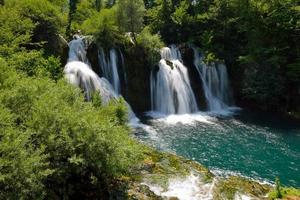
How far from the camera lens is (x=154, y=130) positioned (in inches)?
1158

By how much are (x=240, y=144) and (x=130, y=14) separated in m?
18.2

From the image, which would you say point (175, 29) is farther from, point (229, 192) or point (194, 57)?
point (229, 192)

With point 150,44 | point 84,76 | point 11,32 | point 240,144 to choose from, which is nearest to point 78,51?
point 84,76

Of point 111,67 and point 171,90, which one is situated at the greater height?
point 111,67

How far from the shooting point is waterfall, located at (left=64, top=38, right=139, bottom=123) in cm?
3059

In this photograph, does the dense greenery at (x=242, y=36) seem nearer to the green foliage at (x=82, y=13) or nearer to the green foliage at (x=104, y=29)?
the green foliage at (x=104, y=29)

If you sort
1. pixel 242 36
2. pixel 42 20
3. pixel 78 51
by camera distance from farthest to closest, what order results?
pixel 242 36 < pixel 78 51 < pixel 42 20

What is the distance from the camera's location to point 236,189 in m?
15.4

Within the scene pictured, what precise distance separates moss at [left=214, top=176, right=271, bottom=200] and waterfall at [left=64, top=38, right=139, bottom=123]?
52.6ft

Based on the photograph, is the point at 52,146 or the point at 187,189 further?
the point at 187,189

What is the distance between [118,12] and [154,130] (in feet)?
46.8

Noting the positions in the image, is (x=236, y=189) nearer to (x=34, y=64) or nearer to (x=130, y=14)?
(x=34, y=64)

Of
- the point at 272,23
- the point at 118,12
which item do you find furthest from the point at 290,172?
the point at 118,12

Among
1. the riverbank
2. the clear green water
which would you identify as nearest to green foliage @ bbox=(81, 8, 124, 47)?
the clear green water
